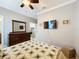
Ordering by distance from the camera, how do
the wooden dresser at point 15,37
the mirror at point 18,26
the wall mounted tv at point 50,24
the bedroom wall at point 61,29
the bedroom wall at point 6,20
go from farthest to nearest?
the mirror at point 18,26
the wooden dresser at point 15,37
the bedroom wall at point 6,20
the wall mounted tv at point 50,24
the bedroom wall at point 61,29

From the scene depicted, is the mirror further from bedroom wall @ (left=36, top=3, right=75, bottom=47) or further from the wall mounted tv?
the wall mounted tv

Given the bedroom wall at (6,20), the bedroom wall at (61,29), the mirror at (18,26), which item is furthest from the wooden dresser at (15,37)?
the bedroom wall at (61,29)

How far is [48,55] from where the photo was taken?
1964 mm

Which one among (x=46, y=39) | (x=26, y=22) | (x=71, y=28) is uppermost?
(x=26, y=22)

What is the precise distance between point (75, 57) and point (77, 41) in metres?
0.65

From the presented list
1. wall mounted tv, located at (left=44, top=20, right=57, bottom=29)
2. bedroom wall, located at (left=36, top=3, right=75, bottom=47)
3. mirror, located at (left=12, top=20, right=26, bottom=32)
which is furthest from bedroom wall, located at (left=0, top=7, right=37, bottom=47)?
wall mounted tv, located at (left=44, top=20, right=57, bottom=29)

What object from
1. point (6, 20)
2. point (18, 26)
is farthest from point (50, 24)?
point (6, 20)

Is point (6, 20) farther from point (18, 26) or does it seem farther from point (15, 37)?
point (15, 37)

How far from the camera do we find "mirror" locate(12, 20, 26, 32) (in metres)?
5.99

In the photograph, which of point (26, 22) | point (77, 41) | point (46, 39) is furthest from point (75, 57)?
point (26, 22)

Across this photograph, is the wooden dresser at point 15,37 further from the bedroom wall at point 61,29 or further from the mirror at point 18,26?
the bedroom wall at point 61,29

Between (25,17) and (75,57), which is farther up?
(25,17)

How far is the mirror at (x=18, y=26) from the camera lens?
5.99 metres

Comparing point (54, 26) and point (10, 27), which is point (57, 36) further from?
point (10, 27)
